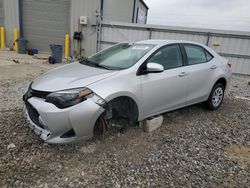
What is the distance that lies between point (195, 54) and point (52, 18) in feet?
30.9

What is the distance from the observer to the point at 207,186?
7.58 ft

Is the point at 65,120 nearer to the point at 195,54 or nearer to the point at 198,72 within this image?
the point at 198,72

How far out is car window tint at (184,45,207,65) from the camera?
3.91 m

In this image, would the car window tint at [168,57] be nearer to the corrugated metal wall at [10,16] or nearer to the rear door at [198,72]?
the rear door at [198,72]

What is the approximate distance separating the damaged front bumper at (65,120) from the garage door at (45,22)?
31.6 feet

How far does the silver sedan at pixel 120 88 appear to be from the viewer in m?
2.52

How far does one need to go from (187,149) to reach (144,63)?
1.37 meters

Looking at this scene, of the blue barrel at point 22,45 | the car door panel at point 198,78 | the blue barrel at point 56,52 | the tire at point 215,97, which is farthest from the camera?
the blue barrel at point 22,45

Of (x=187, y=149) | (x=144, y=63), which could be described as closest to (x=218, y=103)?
(x=187, y=149)

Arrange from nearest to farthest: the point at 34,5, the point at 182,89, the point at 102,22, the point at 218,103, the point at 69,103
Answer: the point at 69,103
the point at 182,89
the point at 218,103
the point at 102,22
the point at 34,5

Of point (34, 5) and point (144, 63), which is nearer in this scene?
point (144, 63)

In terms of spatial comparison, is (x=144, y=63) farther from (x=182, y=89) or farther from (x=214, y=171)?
(x=214, y=171)

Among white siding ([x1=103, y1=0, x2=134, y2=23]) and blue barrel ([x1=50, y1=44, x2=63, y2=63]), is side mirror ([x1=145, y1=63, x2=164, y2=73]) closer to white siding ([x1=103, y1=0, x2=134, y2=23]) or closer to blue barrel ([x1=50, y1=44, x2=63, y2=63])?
blue barrel ([x1=50, y1=44, x2=63, y2=63])

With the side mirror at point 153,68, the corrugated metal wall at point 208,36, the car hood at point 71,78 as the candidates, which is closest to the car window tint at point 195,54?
the side mirror at point 153,68
